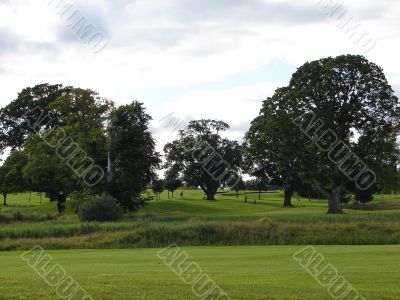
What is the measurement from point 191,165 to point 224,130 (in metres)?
11.4

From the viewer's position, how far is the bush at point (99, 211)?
5134 cm

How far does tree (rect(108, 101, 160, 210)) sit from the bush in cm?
735

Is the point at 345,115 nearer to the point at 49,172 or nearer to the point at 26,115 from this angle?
the point at 49,172

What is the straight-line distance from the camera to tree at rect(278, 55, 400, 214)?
183 feet

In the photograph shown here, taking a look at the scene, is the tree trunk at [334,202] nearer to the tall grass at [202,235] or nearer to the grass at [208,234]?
the grass at [208,234]

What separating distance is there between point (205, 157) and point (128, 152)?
39.7 meters

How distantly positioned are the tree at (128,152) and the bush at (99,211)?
7.35 m

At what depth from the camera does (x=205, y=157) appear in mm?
99125

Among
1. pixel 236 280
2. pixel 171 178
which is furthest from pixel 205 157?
pixel 236 280

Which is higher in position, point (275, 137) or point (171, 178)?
point (275, 137)

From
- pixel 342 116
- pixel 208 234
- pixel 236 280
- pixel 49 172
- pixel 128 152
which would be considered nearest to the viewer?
pixel 236 280

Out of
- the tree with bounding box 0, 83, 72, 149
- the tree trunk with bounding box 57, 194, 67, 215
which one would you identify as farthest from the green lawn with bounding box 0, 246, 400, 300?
the tree with bounding box 0, 83, 72, 149

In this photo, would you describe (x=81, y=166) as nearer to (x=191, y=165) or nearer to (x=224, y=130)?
(x=191, y=165)

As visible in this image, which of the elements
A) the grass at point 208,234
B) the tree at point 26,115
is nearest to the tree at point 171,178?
the tree at point 26,115
